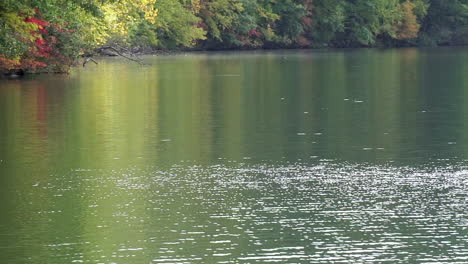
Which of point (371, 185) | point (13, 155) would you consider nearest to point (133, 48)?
point (13, 155)

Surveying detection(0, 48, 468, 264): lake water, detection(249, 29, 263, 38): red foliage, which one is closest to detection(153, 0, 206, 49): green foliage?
detection(249, 29, 263, 38): red foliage

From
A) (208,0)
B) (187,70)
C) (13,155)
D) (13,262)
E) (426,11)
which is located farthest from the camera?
(426,11)

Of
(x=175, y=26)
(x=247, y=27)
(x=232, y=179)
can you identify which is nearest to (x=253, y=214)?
(x=232, y=179)

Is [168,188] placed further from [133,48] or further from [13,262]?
[133,48]

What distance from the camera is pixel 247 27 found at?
92.8 m

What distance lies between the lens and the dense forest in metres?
46.7

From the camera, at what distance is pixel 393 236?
13547 mm

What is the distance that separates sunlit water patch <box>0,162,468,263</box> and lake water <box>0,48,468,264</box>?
26 millimetres

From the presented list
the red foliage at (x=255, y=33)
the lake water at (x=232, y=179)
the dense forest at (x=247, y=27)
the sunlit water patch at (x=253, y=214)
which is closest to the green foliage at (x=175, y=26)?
the dense forest at (x=247, y=27)

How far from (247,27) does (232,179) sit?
75.3 metres

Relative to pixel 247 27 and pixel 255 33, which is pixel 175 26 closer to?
pixel 247 27

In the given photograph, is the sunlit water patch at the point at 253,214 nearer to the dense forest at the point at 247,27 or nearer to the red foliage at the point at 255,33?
the dense forest at the point at 247,27

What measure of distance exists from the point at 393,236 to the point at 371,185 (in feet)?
12.3

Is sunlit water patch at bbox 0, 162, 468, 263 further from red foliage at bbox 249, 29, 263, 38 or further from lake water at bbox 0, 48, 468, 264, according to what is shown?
red foliage at bbox 249, 29, 263, 38
